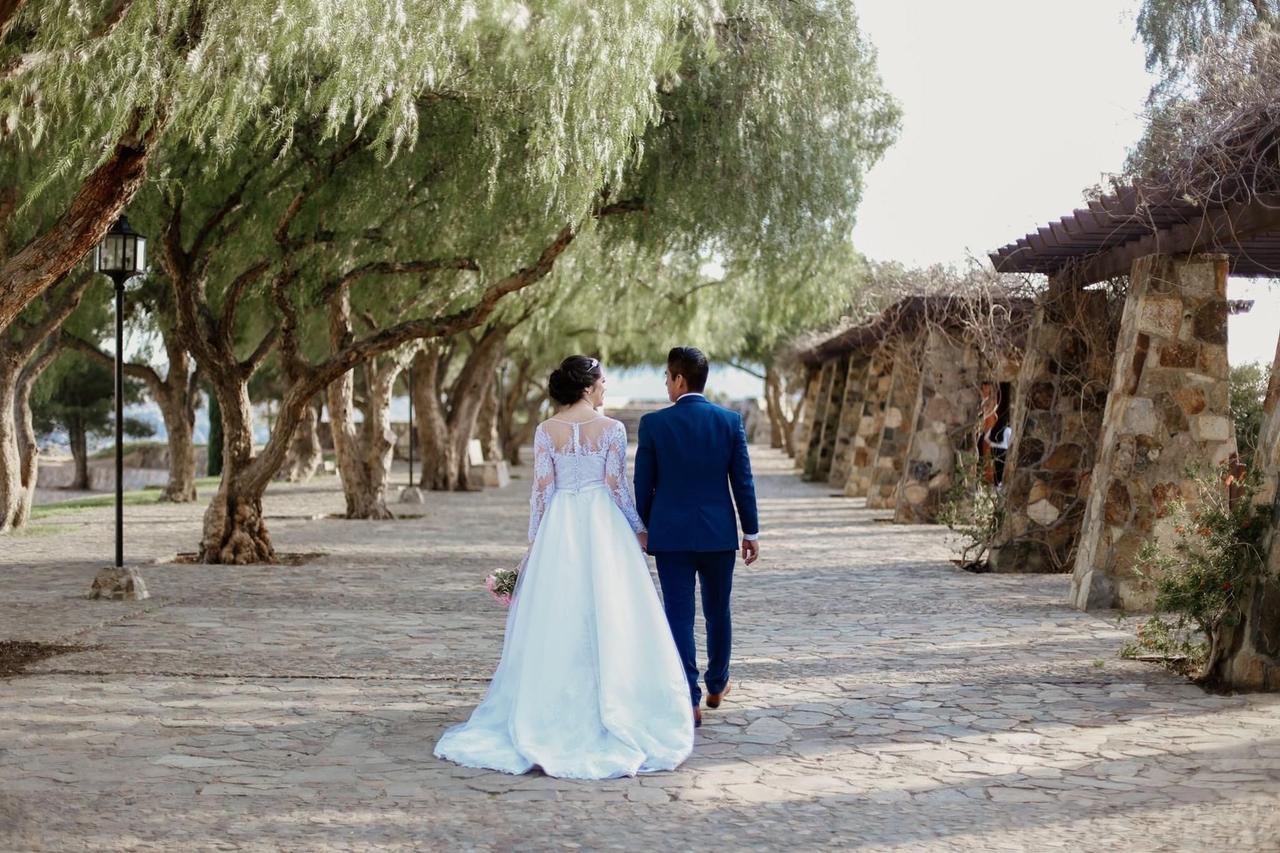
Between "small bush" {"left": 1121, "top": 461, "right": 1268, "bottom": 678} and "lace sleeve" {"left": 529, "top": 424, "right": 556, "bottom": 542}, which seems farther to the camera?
"small bush" {"left": 1121, "top": 461, "right": 1268, "bottom": 678}

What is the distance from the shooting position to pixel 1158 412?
10930 mm

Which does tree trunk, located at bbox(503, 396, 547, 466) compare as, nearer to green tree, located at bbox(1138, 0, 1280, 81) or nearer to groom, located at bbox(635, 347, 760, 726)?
green tree, located at bbox(1138, 0, 1280, 81)

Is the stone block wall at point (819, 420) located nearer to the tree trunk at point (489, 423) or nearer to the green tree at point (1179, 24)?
the tree trunk at point (489, 423)

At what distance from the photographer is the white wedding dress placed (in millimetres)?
5859

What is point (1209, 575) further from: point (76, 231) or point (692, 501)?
point (76, 231)

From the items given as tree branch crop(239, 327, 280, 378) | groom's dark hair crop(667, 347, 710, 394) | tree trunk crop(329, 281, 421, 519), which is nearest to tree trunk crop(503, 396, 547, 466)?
tree trunk crop(329, 281, 421, 519)

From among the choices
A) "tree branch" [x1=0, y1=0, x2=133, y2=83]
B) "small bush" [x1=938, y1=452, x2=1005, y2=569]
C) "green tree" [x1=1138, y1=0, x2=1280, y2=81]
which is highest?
"green tree" [x1=1138, y1=0, x2=1280, y2=81]

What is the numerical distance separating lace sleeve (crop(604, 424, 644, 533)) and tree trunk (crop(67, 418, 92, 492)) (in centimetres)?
3042

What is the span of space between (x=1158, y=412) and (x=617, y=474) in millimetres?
6024

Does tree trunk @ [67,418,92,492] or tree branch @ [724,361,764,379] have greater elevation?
tree branch @ [724,361,764,379]

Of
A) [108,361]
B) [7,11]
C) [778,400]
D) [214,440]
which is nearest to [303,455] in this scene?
[214,440]

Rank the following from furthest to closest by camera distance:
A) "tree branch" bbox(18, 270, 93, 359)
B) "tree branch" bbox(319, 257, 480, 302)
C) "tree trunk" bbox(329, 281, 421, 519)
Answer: "tree trunk" bbox(329, 281, 421, 519) → "tree branch" bbox(18, 270, 93, 359) → "tree branch" bbox(319, 257, 480, 302)

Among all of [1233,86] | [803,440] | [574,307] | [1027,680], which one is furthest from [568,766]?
[803,440]

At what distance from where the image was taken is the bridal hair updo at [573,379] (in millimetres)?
6477
